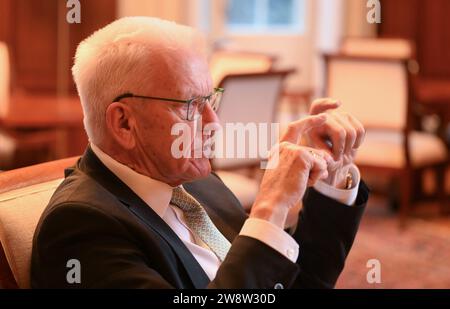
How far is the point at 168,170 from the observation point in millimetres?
1562

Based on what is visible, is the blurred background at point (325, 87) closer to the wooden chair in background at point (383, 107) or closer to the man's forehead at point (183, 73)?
the wooden chair in background at point (383, 107)

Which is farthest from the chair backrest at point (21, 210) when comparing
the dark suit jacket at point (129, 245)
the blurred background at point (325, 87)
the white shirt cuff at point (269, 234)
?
the blurred background at point (325, 87)

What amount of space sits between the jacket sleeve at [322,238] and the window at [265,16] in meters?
5.53

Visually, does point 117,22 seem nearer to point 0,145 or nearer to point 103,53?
point 103,53

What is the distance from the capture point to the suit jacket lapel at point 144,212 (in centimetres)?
150

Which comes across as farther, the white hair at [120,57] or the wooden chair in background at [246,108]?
the wooden chair in background at [246,108]

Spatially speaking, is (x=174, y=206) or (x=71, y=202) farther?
(x=174, y=206)

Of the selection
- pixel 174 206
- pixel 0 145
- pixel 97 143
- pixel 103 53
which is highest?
pixel 103 53

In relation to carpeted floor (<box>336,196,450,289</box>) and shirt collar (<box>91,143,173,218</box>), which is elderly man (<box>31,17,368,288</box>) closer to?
shirt collar (<box>91,143,173,218</box>)

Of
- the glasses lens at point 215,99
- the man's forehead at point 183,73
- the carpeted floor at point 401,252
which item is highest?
the man's forehead at point 183,73

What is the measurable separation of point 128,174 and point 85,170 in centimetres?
8

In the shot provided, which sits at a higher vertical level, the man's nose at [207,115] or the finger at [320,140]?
the man's nose at [207,115]

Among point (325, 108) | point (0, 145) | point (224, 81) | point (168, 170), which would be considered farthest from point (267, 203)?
point (0, 145)

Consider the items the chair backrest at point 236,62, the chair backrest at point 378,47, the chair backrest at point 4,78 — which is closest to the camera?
the chair backrest at point 4,78
